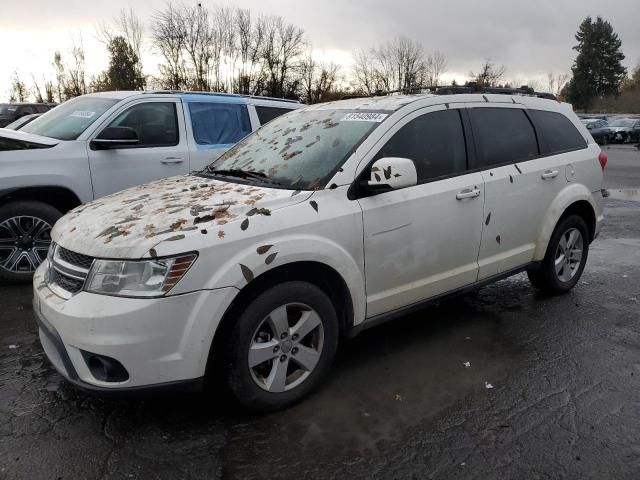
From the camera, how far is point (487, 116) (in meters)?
4.17

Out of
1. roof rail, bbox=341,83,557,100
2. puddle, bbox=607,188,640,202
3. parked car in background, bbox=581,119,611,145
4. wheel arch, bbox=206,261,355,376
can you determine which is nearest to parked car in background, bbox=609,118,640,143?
parked car in background, bbox=581,119,611,145

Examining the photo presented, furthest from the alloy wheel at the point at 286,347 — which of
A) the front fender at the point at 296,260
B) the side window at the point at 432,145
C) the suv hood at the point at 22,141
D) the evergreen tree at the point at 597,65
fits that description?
the evergreen tree at the point at 597,65

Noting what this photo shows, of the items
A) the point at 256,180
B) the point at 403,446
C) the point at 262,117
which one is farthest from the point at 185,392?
the point at 262,117

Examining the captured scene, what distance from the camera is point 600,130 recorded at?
32844 mm

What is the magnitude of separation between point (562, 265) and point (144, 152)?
14.7 ft

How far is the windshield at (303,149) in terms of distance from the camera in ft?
10.9

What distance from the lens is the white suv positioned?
2562 millimetres

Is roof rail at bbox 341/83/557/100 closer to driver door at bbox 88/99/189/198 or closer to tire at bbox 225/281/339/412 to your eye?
tire at bbox 225/281/339/412

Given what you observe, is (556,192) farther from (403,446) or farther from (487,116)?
(403,446)

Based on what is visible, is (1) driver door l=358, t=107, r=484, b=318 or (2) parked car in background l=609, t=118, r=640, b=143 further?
(2) parked car in background l=609, t=118, r=640, b=143

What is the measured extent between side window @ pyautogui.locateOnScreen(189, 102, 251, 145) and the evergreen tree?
82969mm

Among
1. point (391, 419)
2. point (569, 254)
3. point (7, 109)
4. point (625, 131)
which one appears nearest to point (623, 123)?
point (625, 131)

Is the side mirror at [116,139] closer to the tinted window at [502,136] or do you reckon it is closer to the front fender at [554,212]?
the tinted window at [502,136]

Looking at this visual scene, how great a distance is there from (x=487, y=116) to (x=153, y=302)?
9.76 ft
